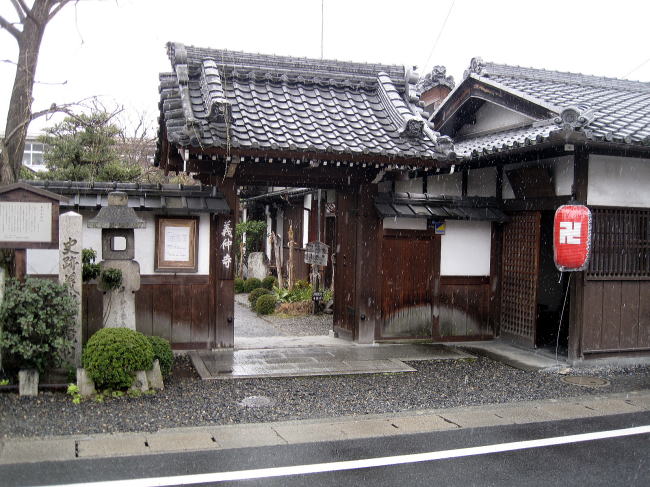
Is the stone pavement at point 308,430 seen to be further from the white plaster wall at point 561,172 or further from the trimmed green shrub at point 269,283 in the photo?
the trimmed green shrub at point 269,283

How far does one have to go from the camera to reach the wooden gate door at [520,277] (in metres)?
11.8

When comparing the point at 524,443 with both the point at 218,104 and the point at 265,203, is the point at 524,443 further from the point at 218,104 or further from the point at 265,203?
the point at 265,203

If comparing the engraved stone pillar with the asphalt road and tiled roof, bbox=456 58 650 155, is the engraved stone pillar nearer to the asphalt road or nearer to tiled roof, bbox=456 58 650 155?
the asphalt road

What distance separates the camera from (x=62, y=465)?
5707 mm

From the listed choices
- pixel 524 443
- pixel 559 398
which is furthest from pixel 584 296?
pixel 524 443

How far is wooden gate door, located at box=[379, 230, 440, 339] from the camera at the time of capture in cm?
1206

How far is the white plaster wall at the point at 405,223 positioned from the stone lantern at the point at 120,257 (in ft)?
16.9

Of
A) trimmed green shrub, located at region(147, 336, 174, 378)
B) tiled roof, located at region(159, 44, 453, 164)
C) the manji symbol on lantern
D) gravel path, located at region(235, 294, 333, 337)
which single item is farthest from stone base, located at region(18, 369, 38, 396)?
the manji symbol on lantern

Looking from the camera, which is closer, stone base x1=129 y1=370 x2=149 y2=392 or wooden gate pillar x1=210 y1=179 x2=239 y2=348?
stone base x1=129 y1=370 x2=149 y2=392

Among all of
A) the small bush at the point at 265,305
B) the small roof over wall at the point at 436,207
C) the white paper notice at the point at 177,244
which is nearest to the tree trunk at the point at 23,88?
the white paper notice at the point at 177,244

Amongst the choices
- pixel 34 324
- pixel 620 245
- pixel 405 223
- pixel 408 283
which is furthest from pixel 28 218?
pixel 620 245

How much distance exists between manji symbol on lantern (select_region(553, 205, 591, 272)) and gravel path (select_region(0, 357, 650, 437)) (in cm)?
203

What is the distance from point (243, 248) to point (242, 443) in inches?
764

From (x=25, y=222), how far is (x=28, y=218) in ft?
0.22
